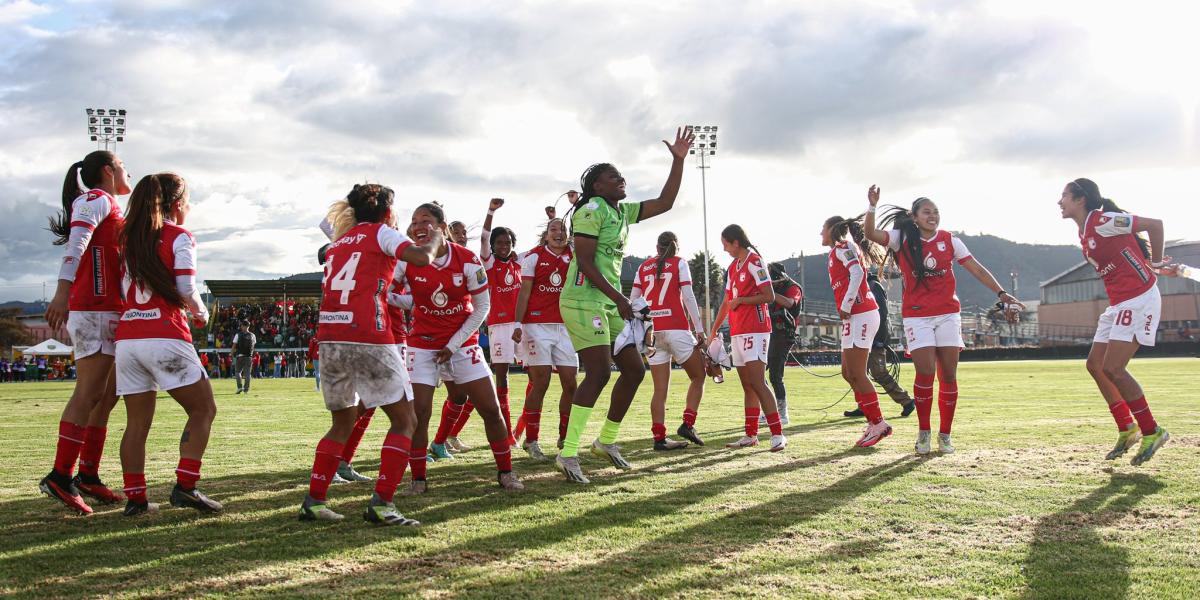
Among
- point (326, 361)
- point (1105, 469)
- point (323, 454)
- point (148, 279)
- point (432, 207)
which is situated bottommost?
point (1105, 469)

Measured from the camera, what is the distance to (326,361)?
4977 millimetres

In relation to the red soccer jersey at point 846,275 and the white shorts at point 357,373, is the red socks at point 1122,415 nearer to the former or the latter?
the red soccer jersey at point 846,275

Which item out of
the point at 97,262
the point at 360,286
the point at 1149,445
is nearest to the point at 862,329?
the point at 1149,445

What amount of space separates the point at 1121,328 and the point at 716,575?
5.53m

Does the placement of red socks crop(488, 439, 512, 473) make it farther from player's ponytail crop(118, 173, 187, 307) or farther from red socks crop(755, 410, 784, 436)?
red socks crop(755, 410, 784, 436)

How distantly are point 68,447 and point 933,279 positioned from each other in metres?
7.21

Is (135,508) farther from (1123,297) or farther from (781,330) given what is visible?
(781,330)

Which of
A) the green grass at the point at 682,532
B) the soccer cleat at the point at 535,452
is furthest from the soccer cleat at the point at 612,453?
the soccer cleat at the point at 535,452

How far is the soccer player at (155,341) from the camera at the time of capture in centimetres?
514

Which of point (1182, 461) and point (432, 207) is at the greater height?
point (432, 207)

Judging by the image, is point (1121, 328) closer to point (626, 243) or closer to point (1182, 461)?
point (1182, 461)

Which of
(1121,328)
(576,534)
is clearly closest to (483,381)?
(576,534)

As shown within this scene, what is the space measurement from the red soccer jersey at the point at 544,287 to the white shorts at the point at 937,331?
11.0 ft

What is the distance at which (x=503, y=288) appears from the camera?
9.27 m
